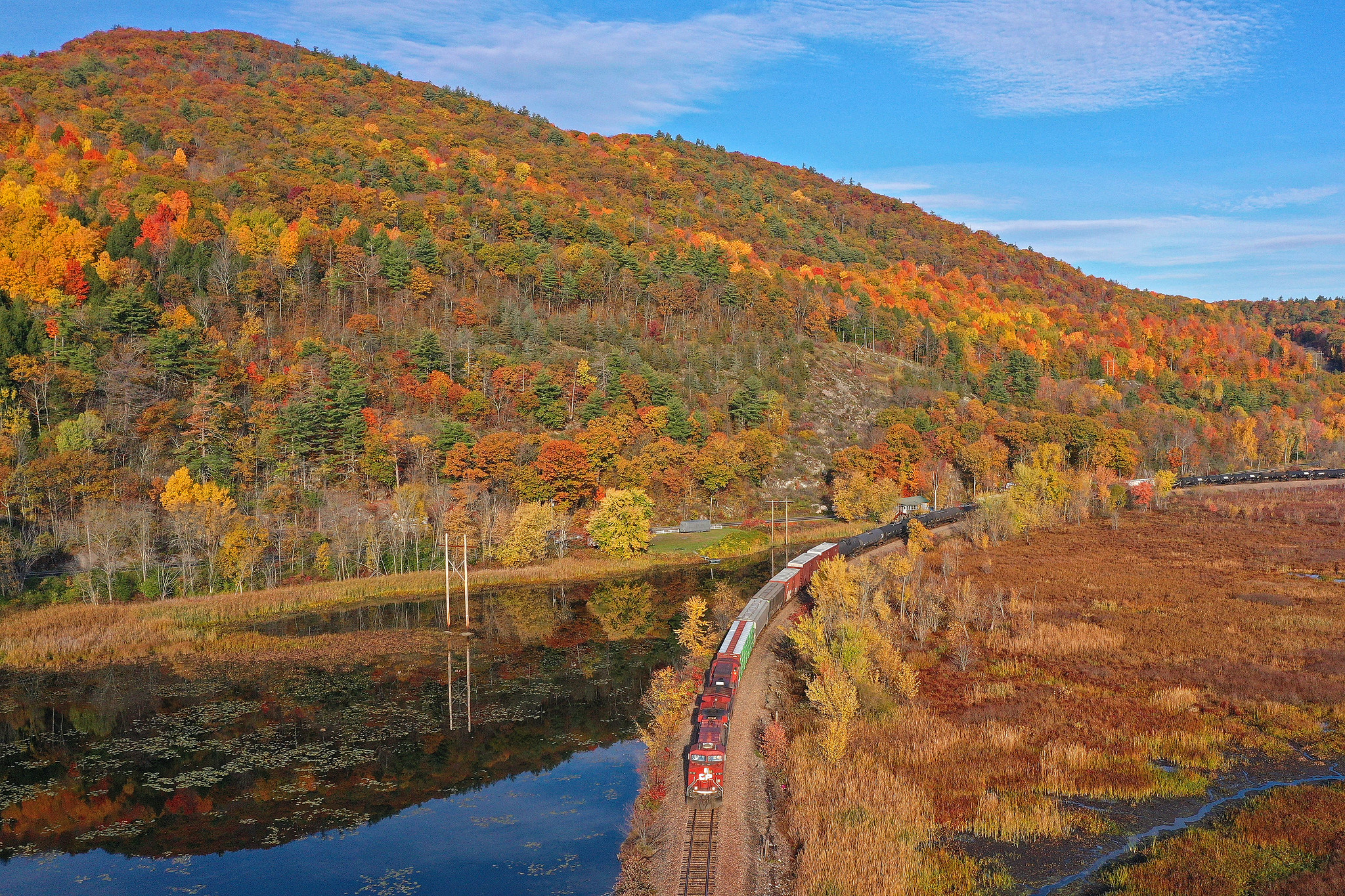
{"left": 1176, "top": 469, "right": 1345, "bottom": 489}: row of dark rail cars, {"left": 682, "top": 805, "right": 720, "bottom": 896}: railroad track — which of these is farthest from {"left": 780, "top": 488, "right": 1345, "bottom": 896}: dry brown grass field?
{"left": 1176, "top": 469, "right": 1345, "bottom": 489}: row of dark rail cars

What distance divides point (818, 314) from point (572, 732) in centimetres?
14308

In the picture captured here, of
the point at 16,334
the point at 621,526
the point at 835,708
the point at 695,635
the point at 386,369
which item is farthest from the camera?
the point at 386,369

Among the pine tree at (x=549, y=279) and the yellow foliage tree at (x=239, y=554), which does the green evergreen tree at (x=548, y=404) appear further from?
the yellow foliage tree at (x=239, y=554)

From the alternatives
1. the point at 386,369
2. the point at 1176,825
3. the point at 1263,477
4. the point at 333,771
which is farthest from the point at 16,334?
the point at 1263,477

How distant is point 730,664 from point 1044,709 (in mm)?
16816

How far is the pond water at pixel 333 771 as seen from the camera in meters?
30.4

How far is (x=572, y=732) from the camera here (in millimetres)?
43875

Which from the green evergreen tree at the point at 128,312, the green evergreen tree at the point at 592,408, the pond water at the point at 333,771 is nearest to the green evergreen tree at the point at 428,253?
the green evergreen tree at the point at 592,408

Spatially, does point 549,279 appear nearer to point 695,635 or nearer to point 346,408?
point 346,408

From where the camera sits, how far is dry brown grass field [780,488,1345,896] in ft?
102

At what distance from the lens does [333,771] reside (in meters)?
38.3

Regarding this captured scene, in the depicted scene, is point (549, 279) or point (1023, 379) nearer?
point (549, 279)

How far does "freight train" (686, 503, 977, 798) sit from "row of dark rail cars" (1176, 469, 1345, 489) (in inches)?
3599

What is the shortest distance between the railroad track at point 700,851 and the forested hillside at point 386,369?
53.3 meters
